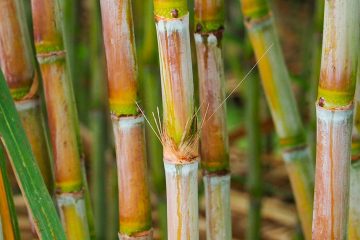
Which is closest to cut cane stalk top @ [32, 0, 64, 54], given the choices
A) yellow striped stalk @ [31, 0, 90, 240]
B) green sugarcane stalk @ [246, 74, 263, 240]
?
yellow striped stalk @ [31, 0, 90, 240]

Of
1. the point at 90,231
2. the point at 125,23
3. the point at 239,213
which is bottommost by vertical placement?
the point at 239,213

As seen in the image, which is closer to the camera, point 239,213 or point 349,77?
point 349,77

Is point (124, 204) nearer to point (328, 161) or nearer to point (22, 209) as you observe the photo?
point (328, 161)

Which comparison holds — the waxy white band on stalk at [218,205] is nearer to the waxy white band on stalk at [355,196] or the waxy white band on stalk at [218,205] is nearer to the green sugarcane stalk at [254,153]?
the waxy white band on stalk at [355,196]

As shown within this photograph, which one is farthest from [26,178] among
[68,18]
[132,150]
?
[68,18]

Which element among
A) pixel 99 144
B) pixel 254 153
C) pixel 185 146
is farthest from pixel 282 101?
pixel 99 144

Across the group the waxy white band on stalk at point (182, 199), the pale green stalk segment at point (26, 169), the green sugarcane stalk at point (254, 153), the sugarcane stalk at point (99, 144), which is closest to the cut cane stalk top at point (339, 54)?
the waxy white band on stalk at point (182, 199)

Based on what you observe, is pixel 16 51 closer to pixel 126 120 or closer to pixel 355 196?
pixel 126 120
